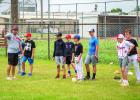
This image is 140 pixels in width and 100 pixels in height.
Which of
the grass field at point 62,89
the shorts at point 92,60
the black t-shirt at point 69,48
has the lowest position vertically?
the grass field at point 62,89

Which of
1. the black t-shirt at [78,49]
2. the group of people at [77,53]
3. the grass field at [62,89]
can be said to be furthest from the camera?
the black t-shirt at [78,49]

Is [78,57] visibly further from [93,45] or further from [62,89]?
[62,89]

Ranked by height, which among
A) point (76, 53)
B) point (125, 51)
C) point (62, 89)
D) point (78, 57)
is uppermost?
point (125, 51)

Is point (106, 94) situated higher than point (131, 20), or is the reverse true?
point (131, 20)

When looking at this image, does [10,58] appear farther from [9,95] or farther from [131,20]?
[131,20]

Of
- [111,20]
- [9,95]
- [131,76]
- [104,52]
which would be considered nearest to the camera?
[9,95]

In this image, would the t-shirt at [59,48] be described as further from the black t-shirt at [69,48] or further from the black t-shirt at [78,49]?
the black t-shirt at [78,49]

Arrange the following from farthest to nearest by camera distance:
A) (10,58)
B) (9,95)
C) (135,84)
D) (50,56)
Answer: (50,56)
(10,58)
(135,84)
(9,95)

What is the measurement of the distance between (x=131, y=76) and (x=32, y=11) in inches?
1990

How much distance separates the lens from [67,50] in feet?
53.3

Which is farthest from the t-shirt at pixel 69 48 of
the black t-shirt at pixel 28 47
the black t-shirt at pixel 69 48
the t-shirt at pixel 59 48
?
the black t-shirt at pixel 28 47

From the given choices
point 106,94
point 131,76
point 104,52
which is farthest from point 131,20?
point 106,94

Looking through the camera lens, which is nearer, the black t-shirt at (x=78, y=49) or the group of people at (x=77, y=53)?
the group of people at (x=77, y=53)

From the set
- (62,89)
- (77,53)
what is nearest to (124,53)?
(77,53)
